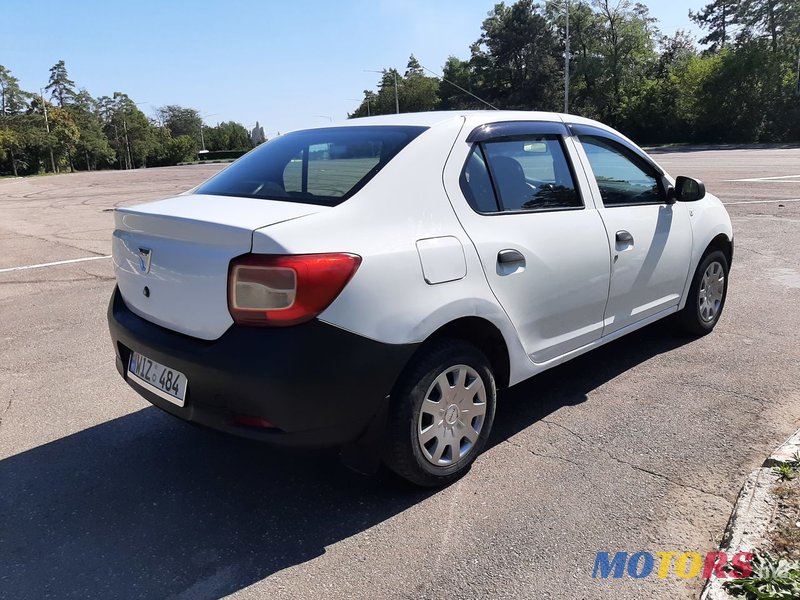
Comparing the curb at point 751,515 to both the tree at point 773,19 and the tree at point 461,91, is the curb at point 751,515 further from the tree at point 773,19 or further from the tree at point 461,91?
the tree at point 461,91

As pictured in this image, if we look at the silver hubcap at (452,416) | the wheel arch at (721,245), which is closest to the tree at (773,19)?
the wheel arch at (721,245)

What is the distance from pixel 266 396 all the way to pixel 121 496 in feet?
3.78

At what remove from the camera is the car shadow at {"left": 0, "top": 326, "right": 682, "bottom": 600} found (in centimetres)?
255

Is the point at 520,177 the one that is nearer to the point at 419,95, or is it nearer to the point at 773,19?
the point at 773,19

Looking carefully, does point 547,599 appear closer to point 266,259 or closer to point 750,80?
point 266,259

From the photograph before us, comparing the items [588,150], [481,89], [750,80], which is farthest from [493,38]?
[588,150]

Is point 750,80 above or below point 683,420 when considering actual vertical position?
above

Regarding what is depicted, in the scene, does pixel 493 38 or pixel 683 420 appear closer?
pixel 683 420

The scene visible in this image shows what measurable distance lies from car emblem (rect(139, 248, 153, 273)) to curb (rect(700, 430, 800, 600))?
2642 mm

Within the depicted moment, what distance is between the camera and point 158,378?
2.96 m

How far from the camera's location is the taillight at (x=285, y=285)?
2498 millimetres

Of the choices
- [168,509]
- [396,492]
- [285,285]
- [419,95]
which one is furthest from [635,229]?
[419,95]

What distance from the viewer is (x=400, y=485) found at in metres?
3.11

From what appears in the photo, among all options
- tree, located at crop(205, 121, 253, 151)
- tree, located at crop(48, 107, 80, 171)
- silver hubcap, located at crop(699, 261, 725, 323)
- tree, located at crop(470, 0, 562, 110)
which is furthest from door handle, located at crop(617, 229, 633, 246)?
tree, located at crop(205, 121, 253, 151)
